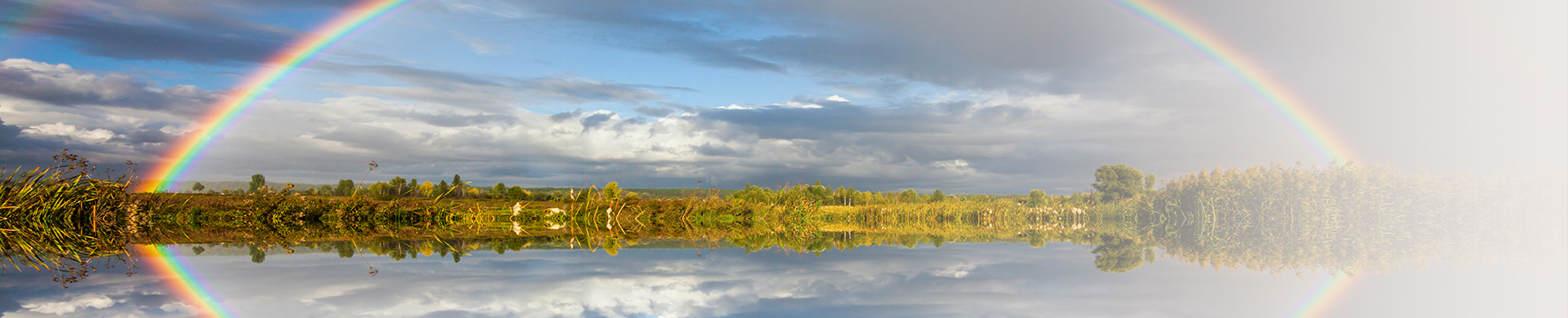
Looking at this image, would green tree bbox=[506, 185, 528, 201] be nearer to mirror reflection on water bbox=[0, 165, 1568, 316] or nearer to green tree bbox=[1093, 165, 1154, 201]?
mirror reflection on water bbox=[0, 165, 1568, 316]

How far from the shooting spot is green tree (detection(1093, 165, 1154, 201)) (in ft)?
238

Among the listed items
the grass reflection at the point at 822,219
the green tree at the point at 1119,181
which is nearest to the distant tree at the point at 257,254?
the grass reflection at the point at 822,219

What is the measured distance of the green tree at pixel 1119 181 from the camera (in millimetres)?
72500

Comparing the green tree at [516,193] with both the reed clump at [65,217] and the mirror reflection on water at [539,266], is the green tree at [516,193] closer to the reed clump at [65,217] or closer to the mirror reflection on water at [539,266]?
the mirror reflection on water at [539,266]

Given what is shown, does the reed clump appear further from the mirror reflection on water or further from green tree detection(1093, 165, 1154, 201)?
green tree detection(1093, 165, 1154, 201)

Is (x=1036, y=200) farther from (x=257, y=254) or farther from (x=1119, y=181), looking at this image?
(x=257, y=254)

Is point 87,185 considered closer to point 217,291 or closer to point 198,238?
point 198,238

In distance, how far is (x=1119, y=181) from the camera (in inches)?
2911

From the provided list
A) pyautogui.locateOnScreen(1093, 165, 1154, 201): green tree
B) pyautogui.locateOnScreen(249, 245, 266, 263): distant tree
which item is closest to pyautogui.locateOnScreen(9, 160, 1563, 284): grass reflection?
pyautogui.locateOnScreen(249, 245, 266, 263): distant tree

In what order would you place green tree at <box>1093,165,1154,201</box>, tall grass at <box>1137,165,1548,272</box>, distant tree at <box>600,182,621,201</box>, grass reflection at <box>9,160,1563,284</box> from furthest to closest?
1. green tree at <box>1093,165,1154,201</box>
2. tall grass at <box>1137,165,1548,272</box>
3. distant tree at <box>600,182,621,201</box>
4. grass reflection at <box>9,160,1563,284</box>

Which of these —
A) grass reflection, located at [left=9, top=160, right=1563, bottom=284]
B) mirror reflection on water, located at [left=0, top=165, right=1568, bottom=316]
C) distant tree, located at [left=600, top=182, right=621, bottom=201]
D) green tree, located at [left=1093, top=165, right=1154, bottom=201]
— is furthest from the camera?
green tree, located at [left=1093, top=165, right=1154, bottom=201]

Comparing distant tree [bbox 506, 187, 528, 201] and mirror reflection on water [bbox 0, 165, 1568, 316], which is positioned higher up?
distant tree [bbox 506, 187, 528, 201]

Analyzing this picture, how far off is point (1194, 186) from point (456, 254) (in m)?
49.0

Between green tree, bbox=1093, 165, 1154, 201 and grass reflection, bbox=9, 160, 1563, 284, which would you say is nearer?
grass reflection, bbox=9, 160, 1563, 284
